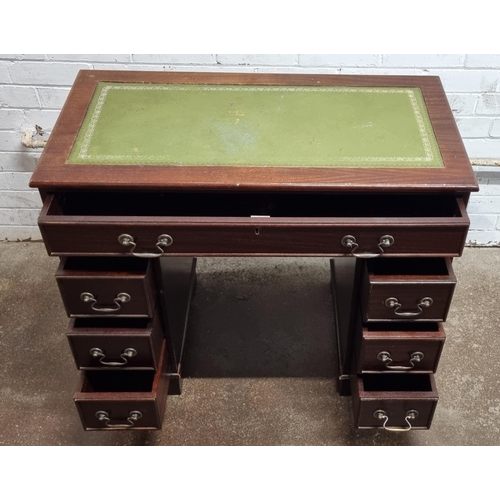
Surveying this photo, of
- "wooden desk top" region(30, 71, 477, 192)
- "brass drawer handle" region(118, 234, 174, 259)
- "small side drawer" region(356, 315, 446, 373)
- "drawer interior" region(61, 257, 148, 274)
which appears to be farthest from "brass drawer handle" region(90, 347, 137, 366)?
→ "small side drawer" region(356, 315, 446, 373)

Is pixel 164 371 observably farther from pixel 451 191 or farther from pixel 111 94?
pixel 451 191

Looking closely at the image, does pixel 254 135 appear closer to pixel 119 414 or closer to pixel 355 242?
pixel 355 242

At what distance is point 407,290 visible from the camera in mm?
1623

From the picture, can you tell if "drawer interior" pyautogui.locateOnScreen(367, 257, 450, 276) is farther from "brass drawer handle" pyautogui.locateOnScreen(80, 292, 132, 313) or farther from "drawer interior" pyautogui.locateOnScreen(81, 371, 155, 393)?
"drawer interior" pyautogui.locateOnScreen(81, 371, 155, 393)

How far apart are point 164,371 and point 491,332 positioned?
45.8 inches

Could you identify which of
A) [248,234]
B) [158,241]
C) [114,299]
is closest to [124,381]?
[114,299]

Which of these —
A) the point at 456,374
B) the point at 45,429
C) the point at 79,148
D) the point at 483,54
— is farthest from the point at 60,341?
the point at 483,54

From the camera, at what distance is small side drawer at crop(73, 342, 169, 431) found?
1793mm

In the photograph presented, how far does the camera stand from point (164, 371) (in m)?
1.94

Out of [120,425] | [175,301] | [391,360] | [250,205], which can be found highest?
[250,205]

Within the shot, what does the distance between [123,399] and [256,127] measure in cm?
81

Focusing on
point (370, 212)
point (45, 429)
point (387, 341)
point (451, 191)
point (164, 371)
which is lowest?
point (45, 429)

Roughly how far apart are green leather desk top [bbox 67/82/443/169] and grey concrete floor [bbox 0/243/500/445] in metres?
0.86

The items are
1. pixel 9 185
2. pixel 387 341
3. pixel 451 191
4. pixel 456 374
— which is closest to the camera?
pixel 451 191
